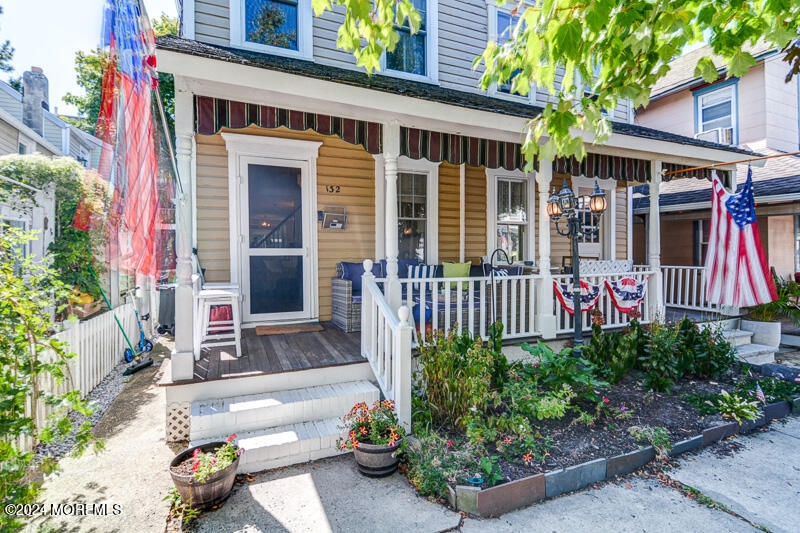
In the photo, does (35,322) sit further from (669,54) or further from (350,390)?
(669,54)

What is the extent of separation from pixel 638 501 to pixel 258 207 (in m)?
5.08

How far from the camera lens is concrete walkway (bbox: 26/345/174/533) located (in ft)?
7.87

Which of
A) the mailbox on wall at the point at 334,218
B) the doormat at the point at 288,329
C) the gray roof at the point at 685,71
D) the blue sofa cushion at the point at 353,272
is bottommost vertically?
the doormat at the point at 288,329

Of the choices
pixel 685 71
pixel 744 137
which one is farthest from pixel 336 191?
pixel 685 71

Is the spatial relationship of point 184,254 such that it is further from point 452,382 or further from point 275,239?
point 452,382

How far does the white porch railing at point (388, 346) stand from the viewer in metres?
3.21

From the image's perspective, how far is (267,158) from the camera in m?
5.27

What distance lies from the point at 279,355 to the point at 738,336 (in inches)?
277

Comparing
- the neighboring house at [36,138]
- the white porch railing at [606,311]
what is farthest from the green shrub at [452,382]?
the neighboring house at [36,138]

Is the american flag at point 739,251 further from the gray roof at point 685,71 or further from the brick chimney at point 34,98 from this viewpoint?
the brick chimney at point 34,98

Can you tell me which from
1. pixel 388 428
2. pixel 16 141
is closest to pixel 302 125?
pixel 388 428

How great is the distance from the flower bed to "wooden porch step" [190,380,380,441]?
686 millimetres

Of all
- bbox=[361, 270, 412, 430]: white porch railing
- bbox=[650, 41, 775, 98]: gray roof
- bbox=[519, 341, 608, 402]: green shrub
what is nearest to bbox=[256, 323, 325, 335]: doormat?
bbox=[361, 270, 412, 430]: white porch railing

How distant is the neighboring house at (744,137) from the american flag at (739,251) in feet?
8.26
